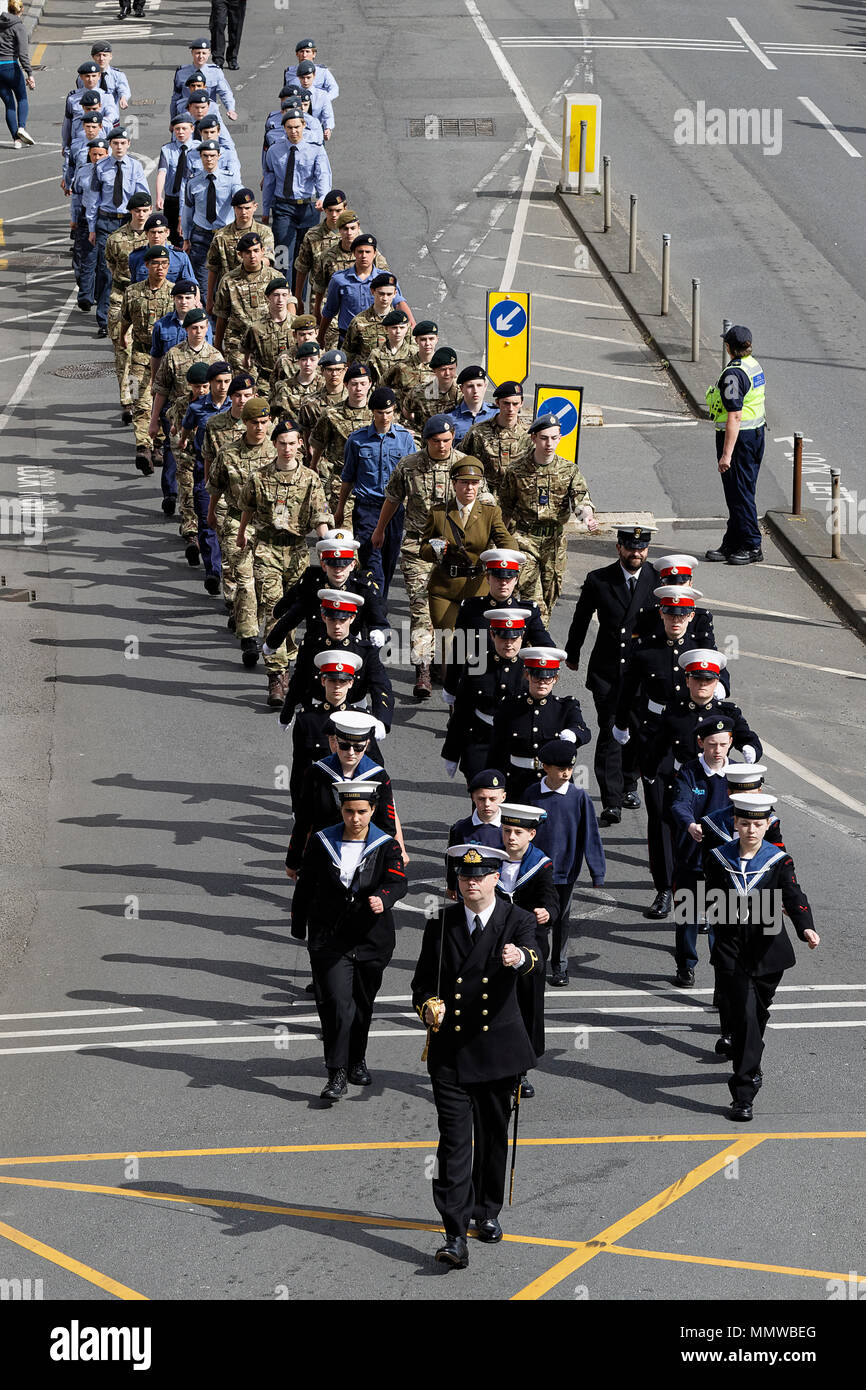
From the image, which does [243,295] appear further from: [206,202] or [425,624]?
[425,624]

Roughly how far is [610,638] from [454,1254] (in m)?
6.38

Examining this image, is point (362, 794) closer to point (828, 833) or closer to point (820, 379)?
point (828, 833)

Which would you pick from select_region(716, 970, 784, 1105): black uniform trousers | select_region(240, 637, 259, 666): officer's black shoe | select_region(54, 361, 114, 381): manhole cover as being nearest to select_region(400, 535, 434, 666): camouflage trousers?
select_region(240, 637, 259, 666): officer's black shoe

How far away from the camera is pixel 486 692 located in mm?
13562

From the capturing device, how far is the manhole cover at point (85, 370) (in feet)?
82.6

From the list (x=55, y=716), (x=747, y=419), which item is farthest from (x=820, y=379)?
(x=55, y=716)

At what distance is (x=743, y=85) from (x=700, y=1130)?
28431 mm

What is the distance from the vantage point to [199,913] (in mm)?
13594

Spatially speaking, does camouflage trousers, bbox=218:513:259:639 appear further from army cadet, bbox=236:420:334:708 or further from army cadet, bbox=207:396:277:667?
army cadet, bbox=236:420:334:708

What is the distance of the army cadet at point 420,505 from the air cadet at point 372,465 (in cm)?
26

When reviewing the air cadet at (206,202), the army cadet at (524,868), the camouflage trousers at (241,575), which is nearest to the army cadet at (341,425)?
the camouflage trousers at (241,575)

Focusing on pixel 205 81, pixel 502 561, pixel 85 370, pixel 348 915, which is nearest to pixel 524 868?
pixel 348 915

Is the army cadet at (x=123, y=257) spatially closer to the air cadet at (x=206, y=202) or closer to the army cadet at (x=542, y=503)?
the air cadet at (x=206, y=202)

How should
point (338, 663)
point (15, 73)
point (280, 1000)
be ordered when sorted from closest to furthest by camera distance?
point (280, 1000)
point (338, 663)
point (15, 73)
